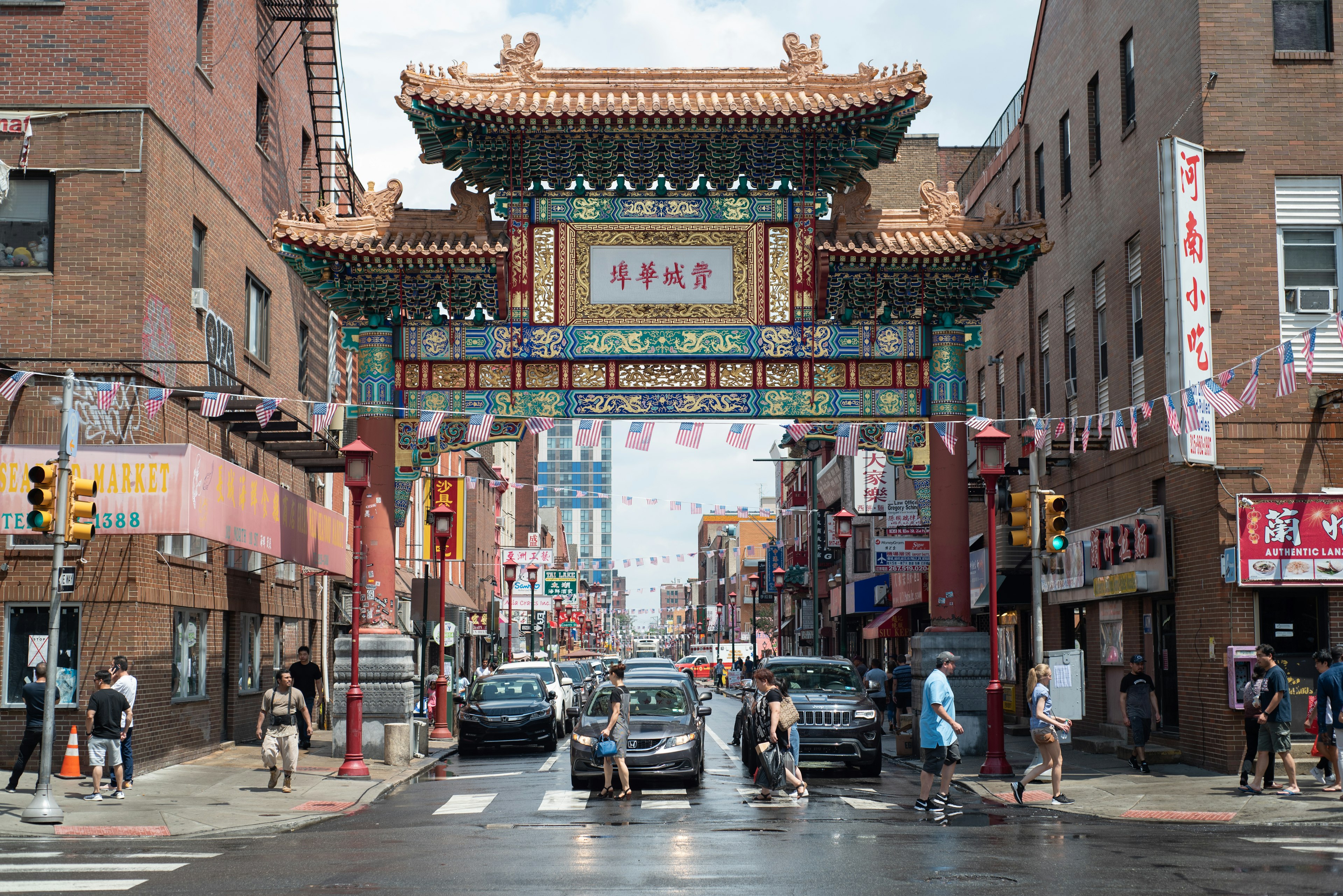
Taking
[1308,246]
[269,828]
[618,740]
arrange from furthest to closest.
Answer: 1. [1308,246]
2. [618,740]
3. [269,828]

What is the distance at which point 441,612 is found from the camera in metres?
29.8

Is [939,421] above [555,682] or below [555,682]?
above

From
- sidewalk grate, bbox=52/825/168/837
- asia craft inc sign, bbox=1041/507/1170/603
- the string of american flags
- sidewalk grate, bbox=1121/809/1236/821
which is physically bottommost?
sidewalk grate, bbox=1121/809/1236/821

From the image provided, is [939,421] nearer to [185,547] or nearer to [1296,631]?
[1296,631]

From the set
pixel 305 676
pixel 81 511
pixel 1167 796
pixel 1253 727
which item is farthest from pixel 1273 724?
pixel 305 676

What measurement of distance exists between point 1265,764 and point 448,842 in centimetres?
1063

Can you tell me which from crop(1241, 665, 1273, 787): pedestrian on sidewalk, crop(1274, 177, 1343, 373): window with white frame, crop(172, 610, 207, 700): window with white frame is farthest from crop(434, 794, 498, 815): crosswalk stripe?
crop(1274, 177, 1343, 373): window with white frame

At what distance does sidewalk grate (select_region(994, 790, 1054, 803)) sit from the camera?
18.5m

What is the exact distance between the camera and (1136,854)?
43.7ft

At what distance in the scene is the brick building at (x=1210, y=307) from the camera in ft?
69.1

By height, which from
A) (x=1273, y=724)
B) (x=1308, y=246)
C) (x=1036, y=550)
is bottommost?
(x=1273, y=724)

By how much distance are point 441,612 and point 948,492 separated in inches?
431

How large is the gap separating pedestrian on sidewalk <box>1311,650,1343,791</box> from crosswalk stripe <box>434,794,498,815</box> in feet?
35.0

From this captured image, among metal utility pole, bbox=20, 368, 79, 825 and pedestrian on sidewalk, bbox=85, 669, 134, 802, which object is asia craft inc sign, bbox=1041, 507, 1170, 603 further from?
metal utility pole, bbox=20, 368, 79, 825
